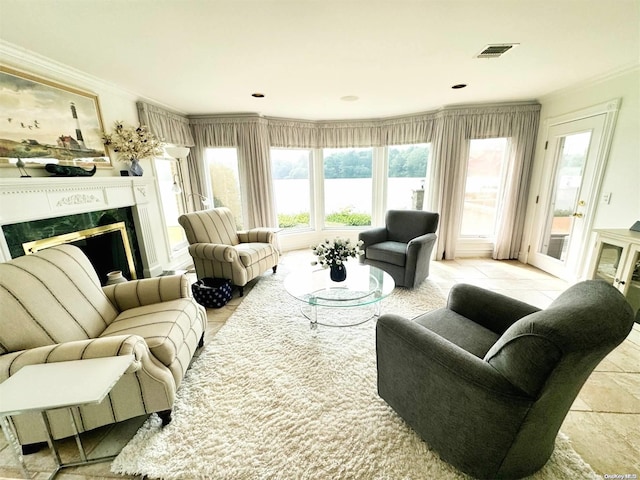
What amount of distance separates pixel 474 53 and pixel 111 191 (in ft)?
12.1

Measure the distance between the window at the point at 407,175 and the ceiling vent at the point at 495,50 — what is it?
204cm

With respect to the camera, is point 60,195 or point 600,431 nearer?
point 600,431

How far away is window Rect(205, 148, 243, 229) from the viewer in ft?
13.6

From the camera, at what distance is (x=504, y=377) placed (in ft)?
2.96

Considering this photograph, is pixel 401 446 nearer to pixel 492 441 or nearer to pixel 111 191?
pixel 492 441

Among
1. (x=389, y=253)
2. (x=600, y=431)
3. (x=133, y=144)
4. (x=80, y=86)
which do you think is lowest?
(x=600, y=431)

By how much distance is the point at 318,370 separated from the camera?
179cm

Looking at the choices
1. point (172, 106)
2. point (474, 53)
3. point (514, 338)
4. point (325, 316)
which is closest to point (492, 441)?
point (514, 338)

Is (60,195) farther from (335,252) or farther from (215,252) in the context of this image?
(335,252)

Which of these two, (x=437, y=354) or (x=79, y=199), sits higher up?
(x=79, y=199)

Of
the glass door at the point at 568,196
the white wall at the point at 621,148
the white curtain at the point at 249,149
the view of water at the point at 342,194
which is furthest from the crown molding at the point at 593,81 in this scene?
the white curtain at the point at 249,149

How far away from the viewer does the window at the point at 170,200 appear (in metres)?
3.60

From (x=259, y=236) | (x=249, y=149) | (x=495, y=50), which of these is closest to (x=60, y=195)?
(x=259, y=236)

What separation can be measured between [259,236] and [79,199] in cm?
186
